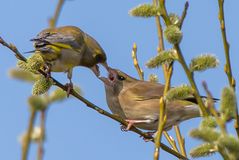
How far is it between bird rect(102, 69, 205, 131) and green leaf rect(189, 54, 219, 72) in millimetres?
2495

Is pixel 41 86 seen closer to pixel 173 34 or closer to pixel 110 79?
pixel 173 34

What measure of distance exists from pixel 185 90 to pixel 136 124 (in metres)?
3.11

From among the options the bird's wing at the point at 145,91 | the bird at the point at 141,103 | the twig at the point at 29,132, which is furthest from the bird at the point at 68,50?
the twig at the point at 29,132

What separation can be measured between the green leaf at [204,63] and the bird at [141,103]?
250cm

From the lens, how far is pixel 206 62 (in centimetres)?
291

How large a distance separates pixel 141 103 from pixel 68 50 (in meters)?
1.16

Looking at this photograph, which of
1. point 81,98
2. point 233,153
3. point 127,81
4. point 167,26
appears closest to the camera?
point 233,153

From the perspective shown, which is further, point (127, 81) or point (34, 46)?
point (127, 81)

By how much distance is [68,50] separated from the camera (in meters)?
5.57

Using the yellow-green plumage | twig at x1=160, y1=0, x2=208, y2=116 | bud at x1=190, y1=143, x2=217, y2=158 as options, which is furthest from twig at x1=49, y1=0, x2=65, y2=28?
the yellow-green plumage

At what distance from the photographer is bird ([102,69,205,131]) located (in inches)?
224

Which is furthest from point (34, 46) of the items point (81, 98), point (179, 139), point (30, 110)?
point (30, 110)

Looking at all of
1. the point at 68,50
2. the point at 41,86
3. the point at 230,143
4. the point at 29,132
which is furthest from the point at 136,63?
the point at 230,143

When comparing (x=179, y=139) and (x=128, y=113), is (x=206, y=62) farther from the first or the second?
(x=128, y=113)
